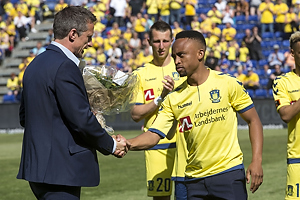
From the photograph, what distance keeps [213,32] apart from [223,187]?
1984 centimetres

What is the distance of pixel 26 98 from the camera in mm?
4430

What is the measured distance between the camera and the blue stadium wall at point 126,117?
20125mm

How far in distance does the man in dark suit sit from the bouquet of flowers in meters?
0.61

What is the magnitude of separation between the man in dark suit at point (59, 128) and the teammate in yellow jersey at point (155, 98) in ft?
8.30

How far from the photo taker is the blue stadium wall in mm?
20125

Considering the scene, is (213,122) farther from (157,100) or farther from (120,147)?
(157,100)

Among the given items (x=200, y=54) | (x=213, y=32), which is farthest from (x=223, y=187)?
(x=213, y=32)

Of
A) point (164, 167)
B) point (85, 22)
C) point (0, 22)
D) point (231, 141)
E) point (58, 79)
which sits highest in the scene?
point (0, 22)

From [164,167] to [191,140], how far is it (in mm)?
1894

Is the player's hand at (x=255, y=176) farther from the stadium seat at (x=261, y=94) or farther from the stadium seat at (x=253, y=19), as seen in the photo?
the stadium seat at (x=253, y=19)

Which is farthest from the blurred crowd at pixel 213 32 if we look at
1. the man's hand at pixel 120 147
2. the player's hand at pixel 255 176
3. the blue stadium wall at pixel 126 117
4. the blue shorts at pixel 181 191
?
the man's hand at pixel 120 147

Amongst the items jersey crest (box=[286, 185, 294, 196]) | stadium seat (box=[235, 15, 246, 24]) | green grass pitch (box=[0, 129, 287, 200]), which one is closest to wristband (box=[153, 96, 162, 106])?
jersey crest (box=[286, 185, 294, 196])

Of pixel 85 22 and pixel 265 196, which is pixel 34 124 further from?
pixel 265 196

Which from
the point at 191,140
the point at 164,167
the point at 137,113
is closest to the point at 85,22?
the point at 191,140
